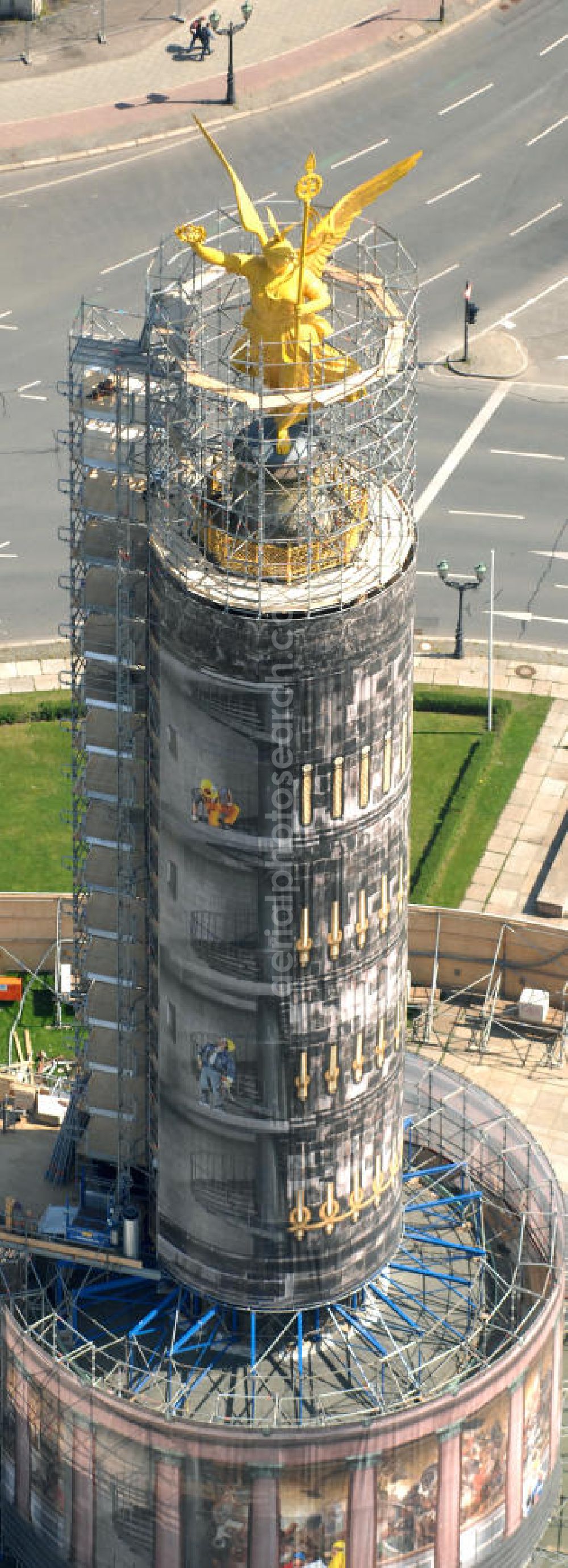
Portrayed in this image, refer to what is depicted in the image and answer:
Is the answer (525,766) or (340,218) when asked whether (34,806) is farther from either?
(340,218)

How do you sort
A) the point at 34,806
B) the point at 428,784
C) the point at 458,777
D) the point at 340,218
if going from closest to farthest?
the point at 340,218 < the point at 34,806 < the point at 428,784 < the point at 458,777

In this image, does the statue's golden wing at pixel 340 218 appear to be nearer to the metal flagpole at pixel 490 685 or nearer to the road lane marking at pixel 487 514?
the metal flagpole at pixel 490 685

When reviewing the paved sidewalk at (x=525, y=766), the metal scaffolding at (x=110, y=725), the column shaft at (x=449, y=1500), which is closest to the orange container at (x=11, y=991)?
the paved sidewalk at (x=525, y=766)

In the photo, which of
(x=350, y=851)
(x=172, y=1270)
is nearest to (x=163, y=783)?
(x=350, y=851)

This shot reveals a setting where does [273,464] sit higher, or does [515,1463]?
[273,464]

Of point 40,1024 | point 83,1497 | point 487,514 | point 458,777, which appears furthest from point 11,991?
point 487,514

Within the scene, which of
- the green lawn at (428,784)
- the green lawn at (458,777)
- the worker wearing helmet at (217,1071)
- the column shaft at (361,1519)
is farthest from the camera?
the green lawn at (458,777)

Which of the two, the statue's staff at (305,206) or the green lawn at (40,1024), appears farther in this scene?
the green lawn at (40,1024)
